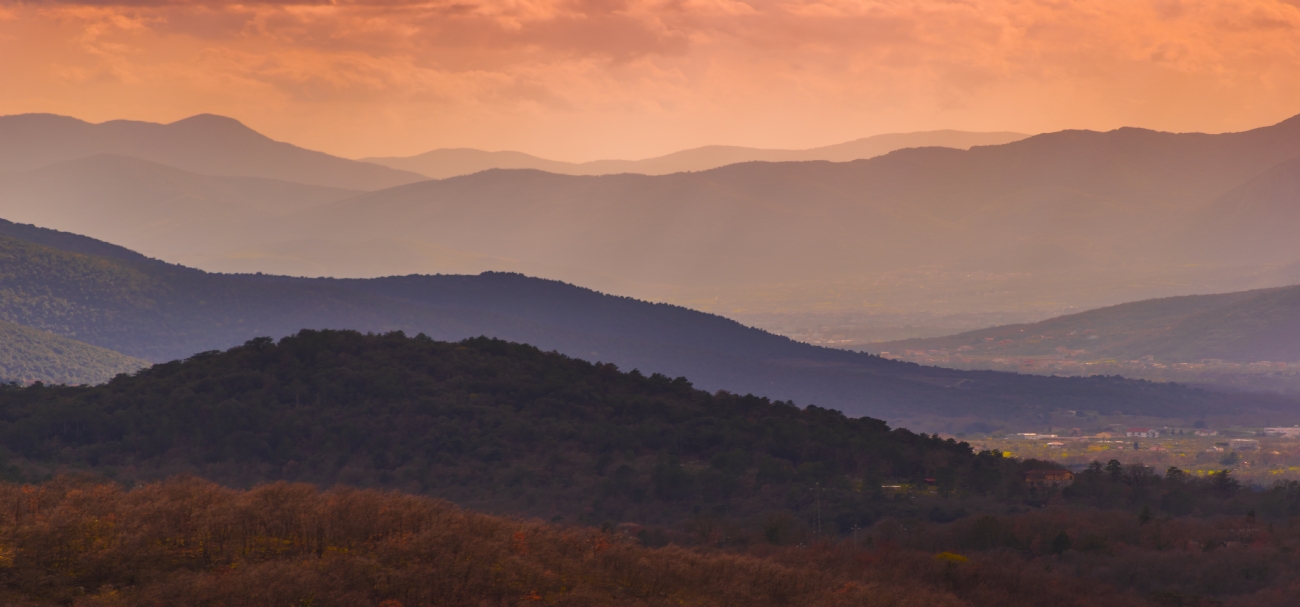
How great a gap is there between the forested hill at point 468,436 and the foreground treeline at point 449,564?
1974cm

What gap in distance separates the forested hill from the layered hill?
171ft

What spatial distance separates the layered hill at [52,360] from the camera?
147250mm

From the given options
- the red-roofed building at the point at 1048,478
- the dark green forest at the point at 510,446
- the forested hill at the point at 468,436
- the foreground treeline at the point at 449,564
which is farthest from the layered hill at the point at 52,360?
the foreground treeline at the point at 449,564

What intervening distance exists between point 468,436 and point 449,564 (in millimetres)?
→ 53517

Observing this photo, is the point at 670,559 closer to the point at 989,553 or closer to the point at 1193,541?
the point at 989,553

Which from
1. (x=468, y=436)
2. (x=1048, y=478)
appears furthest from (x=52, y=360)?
(x=1048, y=478)

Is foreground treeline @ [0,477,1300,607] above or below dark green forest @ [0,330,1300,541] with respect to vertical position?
below

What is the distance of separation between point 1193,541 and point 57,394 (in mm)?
75276

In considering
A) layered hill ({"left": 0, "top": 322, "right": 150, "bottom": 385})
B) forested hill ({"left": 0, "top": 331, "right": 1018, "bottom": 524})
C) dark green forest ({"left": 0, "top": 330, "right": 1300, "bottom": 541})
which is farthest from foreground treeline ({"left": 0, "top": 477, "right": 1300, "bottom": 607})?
layered hill ({"left": 0, "top": 322, "right": 150, "bottom": 385})

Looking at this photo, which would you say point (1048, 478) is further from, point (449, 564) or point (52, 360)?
point (52, 360)

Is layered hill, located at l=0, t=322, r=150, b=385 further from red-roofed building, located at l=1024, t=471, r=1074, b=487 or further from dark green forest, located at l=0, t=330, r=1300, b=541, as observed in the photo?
red-roofed building, located at l=1024, t=471, r=1074, b=487

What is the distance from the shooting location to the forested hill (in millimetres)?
84812

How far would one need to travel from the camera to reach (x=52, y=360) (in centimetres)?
15388

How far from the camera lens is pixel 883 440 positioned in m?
106
